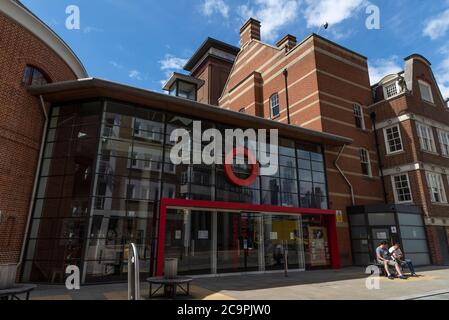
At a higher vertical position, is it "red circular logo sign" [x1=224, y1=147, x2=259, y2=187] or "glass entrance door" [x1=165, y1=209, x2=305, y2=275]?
"red circular logo sign" [x1=224, y1=147, x2=259, y2=187]

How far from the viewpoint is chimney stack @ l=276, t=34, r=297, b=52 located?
2370 centimetres

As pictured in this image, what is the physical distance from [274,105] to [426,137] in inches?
430

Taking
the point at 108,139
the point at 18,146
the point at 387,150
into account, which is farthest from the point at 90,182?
the point at 387,150

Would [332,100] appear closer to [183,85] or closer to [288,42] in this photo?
[288,42]

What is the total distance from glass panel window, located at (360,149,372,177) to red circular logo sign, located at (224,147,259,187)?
908cm

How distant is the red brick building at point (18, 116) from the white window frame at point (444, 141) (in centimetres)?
2511

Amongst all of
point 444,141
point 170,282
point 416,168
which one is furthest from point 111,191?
point 444,141

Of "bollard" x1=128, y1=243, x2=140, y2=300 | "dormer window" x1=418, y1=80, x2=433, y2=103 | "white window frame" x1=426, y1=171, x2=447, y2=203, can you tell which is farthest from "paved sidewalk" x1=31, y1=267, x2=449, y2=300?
"dormer window" x1=418, y1=80, x2=433, y2=103

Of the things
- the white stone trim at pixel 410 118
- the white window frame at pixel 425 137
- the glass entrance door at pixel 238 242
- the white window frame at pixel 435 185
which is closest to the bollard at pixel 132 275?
the glass entrance door at pixel 238 242

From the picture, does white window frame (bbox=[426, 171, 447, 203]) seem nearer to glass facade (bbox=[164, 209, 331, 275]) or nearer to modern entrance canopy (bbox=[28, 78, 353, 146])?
glass facade (bbox=[164, 209, 331, 275])

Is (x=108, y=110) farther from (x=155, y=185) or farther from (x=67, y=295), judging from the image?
(x=67, y=295)

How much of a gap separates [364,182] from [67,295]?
18069mm

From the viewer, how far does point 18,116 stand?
11.8m

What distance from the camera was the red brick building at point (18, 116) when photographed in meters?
11.1
